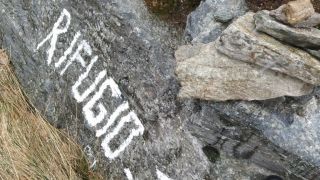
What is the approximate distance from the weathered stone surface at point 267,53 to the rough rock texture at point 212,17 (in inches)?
21.5

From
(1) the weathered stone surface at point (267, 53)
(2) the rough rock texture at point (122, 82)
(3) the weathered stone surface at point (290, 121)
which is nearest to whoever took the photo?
(1) the weathered stone surface at point (267, 53)

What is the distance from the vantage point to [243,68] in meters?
4.25

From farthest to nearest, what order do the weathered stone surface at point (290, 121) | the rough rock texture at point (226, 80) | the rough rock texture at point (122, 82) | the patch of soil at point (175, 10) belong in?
the patch of soil at point (175, 10), the rough rock texture at point (122, 82), the weathered stone surface at point (290, 121), the rough rock texture at point (226, 80)

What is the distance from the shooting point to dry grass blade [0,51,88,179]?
19.8 ft

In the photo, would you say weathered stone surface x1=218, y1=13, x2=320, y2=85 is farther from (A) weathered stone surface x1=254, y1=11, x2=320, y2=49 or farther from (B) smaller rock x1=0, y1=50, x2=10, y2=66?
(B) smaller rock x1=0, y1=50, x2=10, y2=66

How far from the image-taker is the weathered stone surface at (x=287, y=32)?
395cm

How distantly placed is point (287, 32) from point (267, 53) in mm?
209

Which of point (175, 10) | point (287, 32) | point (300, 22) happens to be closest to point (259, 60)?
point (287, 32)

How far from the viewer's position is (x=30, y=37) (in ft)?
21.4

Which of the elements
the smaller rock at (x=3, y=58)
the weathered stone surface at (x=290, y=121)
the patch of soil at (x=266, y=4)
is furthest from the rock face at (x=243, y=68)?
the smaller rock at (x=3, y=58)

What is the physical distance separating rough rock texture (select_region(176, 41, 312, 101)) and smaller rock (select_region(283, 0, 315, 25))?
467 mm

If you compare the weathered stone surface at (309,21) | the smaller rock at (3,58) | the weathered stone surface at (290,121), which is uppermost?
the smaller rock at (3,58)

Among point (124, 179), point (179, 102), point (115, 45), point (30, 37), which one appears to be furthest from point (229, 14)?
point (30, 37)

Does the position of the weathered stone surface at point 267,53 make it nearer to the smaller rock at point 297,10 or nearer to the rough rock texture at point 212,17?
the smaller rock at point 297,10
